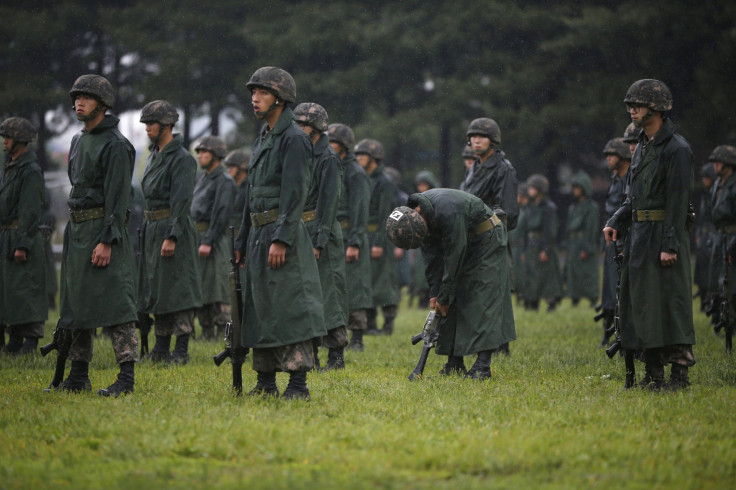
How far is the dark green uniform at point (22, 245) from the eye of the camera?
9.90 metres

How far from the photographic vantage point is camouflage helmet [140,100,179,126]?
9523mm

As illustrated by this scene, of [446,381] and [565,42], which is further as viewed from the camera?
[565,42]

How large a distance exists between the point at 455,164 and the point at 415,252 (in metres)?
8.03

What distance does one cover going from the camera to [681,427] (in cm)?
613

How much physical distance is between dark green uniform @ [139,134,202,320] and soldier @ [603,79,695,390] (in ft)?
13.8

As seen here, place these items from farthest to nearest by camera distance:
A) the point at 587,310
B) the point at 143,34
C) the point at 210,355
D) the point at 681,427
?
the point at 143,34 < the point at 587,310 < the point at 210,355 < the point at 681,427

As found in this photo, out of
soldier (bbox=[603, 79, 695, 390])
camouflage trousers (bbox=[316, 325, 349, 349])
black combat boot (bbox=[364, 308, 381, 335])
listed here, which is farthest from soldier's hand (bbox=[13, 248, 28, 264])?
soldier (bbox=[603, 79, 695, 390])

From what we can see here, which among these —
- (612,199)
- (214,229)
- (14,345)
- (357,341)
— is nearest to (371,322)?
(357,341)

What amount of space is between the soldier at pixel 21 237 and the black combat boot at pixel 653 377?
615 cm

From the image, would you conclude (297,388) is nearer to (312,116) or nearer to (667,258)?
(667,258)

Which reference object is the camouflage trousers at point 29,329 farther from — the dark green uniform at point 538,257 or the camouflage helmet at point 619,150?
the dark green uniform at point 538,257

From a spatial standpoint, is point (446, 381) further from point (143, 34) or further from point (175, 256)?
point (143, 34)

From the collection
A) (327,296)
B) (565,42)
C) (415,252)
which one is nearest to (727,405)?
(327,296)

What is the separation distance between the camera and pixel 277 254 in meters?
6.86
